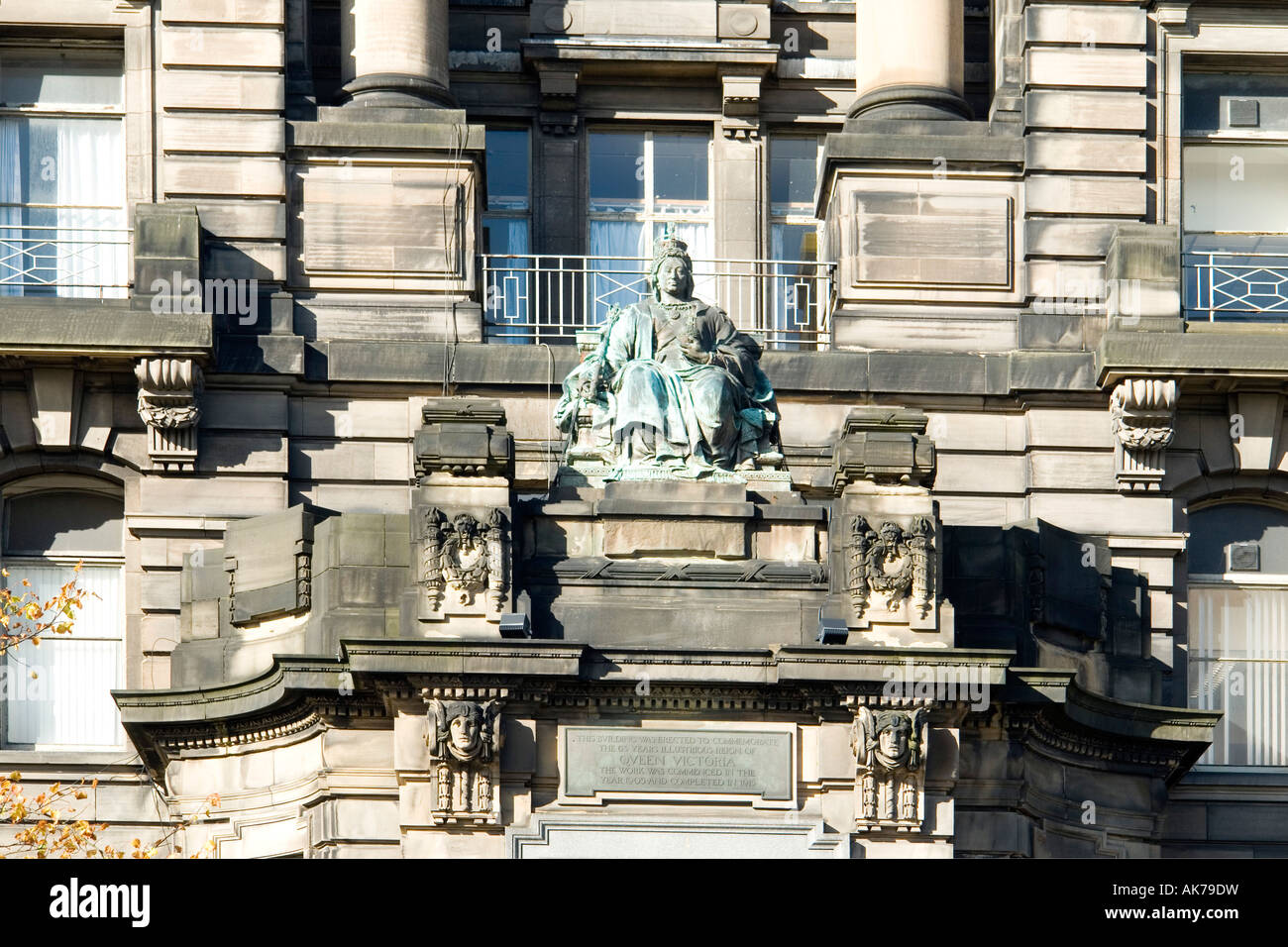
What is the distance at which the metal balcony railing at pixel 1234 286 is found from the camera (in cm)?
3606

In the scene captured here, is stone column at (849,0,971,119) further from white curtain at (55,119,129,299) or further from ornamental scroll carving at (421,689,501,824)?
ornamental scroll carving at (421,689,501,824)

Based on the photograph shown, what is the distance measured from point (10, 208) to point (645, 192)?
24.9 ft

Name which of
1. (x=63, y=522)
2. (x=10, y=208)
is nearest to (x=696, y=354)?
(x=63, y=522)

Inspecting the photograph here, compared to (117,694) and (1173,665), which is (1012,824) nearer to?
(1173,665)

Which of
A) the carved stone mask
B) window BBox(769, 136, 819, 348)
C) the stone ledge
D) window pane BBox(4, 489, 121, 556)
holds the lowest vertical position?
window pane BBox(4, 489, 121, 556)

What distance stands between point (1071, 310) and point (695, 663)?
372 inches

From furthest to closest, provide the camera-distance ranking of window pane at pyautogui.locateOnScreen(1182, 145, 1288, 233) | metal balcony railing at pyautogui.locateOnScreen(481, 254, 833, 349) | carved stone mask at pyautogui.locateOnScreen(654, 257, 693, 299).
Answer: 1. window pane at pyautogui.locateOnScreen(1182, 145, 1288, 233)
2. metal balcony railing at pyautogui.locateOnScreen(481, 254, 833, 349)
3. carved stone mask at pyautogui.locateOnScreen(654, 257, 693, 299)

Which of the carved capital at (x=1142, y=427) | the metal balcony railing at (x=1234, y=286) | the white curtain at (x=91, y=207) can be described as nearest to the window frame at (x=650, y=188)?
the white curtain at (x=91, y=207)

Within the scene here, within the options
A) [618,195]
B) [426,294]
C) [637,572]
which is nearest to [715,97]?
[618,195]

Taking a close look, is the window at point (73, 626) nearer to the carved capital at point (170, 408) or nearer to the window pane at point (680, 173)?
the carved capital at point (170, 408)

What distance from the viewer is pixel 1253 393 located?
34.3m

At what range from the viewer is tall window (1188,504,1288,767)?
34.3m

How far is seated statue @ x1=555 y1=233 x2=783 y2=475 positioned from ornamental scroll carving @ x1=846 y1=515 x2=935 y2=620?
177 cm

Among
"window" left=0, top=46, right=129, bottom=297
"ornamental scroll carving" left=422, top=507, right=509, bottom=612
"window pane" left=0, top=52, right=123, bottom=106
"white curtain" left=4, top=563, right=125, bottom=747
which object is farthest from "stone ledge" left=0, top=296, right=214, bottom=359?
"ornamental scroll carving" left=422, top=507, right=509, bottom=612
